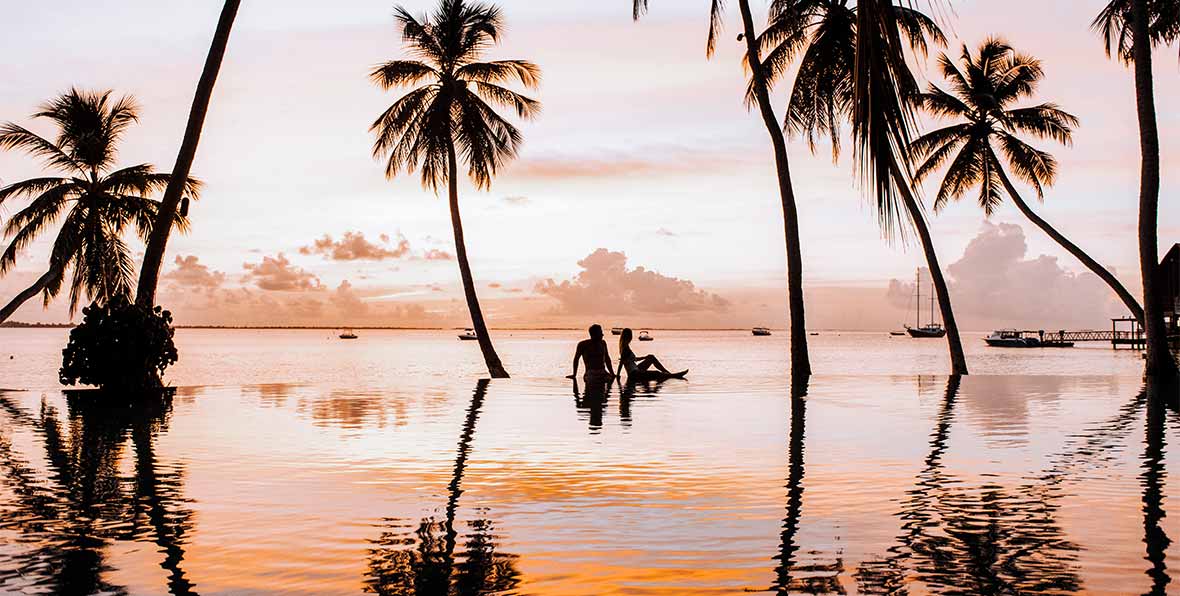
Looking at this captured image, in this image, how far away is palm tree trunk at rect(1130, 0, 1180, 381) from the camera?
83.0 ft

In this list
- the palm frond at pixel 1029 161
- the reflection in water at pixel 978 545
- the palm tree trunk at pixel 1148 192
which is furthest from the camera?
the palm frond at pixel 1029 161

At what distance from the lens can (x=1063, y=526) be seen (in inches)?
287

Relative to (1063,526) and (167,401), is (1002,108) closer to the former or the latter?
(167,401)

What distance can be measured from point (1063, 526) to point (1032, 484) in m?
1.96

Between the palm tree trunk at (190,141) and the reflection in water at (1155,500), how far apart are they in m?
17.3

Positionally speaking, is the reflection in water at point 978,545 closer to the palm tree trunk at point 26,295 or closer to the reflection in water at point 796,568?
the reflection in water at point 796,568

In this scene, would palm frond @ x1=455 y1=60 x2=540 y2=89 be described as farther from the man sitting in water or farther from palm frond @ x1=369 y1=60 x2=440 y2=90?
the man sitting in water

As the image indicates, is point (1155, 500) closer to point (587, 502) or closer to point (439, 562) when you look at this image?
point (587, 502)

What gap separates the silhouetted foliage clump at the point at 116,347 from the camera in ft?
64.5

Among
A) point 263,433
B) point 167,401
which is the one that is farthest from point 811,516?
point 167,401

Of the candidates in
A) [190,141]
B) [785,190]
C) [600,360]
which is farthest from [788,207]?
[190,141]

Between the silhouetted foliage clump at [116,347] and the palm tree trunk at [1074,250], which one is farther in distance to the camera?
the palm tree trunk at [1074,250]

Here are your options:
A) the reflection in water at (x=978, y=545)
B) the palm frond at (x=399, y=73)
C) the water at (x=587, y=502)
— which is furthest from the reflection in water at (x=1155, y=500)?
the palm frond at (x=399, y=73)

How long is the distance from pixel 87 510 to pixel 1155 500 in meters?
7.54
